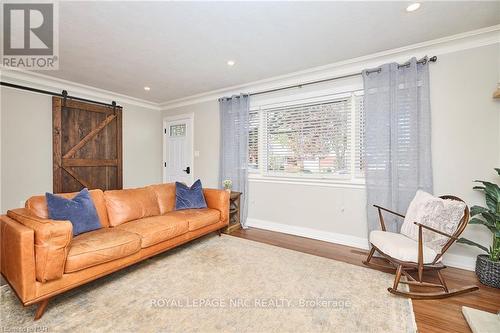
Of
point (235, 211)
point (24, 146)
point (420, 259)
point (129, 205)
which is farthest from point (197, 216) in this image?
point (24, 146)

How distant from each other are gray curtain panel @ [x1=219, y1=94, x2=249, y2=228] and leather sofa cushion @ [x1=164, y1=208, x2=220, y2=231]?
0.86 meters

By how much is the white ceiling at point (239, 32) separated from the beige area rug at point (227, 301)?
2522mm

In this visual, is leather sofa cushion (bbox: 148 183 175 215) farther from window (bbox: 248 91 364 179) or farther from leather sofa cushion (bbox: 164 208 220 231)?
window (bbox: 248 91 364 179)

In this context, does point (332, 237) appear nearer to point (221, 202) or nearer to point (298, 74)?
point (221, 202)

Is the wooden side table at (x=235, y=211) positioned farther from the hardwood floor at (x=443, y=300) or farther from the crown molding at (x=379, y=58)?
the crown molding at (x=379, y=58)

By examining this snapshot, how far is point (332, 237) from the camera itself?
339 centimetres

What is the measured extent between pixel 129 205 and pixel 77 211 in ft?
2.05

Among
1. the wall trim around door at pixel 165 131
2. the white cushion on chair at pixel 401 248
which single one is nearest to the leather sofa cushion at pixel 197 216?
the wall trim around door at pixel 165 131

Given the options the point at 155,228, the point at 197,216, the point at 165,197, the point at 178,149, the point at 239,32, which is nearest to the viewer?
the point at 239,32

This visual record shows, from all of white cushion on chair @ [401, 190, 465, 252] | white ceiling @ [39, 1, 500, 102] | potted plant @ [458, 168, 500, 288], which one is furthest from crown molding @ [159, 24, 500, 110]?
white cushion on chair @ [401, 190, 465, 252]

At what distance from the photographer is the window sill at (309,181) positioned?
3.22 m

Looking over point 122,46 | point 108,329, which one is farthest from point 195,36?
point 108,329

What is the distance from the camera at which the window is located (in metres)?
3.23

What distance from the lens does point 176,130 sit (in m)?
5.33
